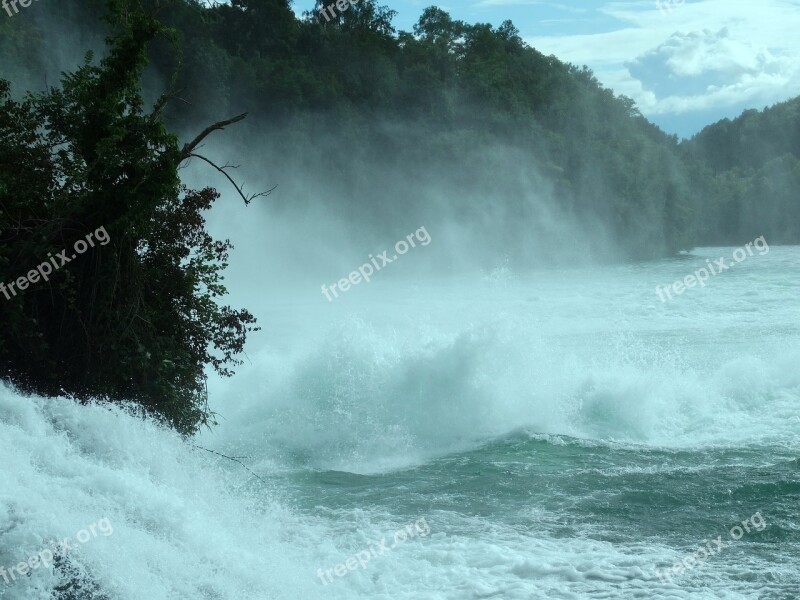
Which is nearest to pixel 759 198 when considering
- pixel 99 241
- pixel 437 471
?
pixel 437 471

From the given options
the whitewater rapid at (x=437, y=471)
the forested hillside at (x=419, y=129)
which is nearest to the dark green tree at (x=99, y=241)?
the whitewater rapid at (x=437, y=471)

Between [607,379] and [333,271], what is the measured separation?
25.6 m

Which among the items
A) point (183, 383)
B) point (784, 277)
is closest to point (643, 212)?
point (784, 277)

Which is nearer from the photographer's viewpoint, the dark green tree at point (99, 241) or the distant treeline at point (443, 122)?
the dark green tree at point (99, 241)

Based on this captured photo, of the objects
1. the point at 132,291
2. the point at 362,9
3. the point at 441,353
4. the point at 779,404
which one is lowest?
the point at 779,404

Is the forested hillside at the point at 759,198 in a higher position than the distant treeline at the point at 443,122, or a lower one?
lower

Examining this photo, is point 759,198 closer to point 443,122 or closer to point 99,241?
point 443,122

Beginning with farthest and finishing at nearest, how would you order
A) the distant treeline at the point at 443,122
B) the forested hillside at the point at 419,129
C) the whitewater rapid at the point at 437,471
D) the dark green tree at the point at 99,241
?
the forested hillside at the point at 419,129
the distant treeline at the point at 443,122
the dark green tree at the point at 99,241
the whitewater rapid at the point at 437,471

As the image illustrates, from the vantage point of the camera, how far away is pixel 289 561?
26.0ft

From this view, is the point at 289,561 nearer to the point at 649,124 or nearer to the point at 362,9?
the point at 362,9

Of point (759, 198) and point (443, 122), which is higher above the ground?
point (443, 122)

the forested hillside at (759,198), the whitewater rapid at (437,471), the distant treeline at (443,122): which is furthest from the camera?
the forested hillside at (759,198)

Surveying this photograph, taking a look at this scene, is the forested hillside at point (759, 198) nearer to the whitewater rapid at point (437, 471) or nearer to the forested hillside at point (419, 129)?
the forested hillside at point (419, 129)

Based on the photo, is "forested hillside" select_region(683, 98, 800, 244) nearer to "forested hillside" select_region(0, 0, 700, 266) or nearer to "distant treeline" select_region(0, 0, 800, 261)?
"distant treeline" select_region(0, 0, 800, 261)
